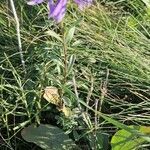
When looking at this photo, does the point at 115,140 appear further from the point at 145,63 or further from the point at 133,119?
the point at 145,63

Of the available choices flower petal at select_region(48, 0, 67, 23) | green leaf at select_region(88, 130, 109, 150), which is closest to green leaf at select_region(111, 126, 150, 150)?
green leaf at select_region(88, 130, 109, 150)

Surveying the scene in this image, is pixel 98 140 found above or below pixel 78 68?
below

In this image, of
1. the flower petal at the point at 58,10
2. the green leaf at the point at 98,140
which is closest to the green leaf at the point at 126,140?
the green leaf at the point at 98,140

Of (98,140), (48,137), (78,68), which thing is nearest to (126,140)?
(98,140)

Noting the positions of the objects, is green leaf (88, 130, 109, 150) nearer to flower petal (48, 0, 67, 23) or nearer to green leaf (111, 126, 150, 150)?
green leaf (111, 126, 150, 150)

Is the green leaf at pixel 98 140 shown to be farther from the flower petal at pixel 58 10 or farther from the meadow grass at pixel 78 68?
the flower petal at pixel 58 10

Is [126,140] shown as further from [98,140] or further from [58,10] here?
[58,10]
